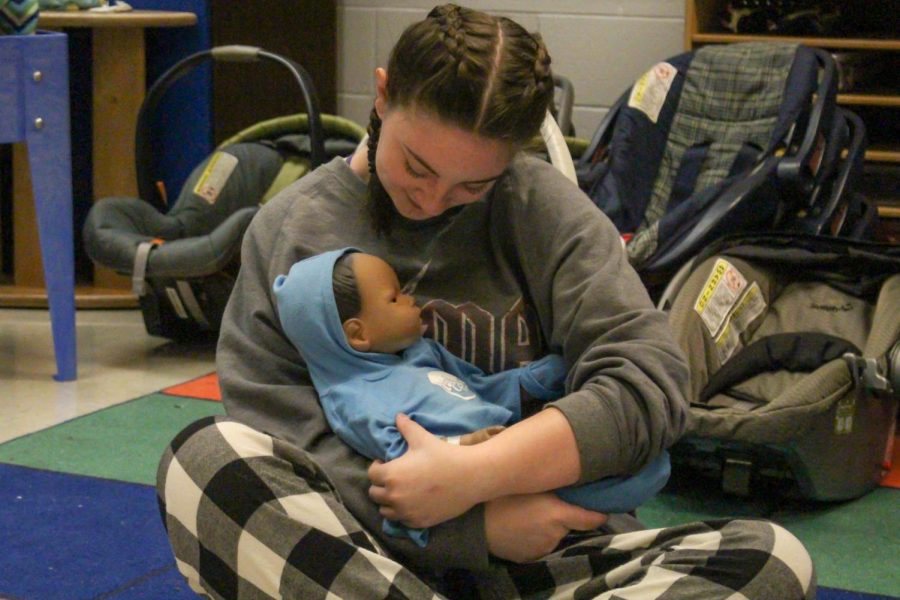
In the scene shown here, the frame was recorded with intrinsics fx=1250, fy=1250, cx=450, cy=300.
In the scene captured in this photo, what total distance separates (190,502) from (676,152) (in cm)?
168

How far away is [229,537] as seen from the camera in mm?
1223

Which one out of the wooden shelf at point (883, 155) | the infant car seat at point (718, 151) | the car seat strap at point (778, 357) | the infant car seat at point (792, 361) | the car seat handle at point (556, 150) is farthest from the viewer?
the wooden shelf at point (883, 155)

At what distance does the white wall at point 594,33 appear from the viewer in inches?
137

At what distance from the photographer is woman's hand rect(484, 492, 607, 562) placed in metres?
1.24

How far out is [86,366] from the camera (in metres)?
2.88

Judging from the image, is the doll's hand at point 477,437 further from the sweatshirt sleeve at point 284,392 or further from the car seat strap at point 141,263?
the car seat strap at point 141,263

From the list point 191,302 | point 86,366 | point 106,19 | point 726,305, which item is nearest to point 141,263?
point 191,302

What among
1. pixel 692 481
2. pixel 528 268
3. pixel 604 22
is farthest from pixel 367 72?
pixel 528 268

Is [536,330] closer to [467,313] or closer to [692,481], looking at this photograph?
[467,313]

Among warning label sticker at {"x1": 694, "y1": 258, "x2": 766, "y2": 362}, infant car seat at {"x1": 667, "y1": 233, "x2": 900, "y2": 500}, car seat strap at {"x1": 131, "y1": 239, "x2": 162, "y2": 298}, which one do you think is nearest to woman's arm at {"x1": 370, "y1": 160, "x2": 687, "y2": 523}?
infant car seat at {"x1": 667, "y1": 233, "x2": 900, "y2": 500}

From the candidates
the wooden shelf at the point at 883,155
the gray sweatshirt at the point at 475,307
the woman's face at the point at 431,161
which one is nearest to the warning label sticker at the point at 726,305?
the wooden shelf at the point at 883,155

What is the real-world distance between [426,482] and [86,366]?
74.3 inches

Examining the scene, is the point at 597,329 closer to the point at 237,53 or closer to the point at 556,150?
the point at 556,150

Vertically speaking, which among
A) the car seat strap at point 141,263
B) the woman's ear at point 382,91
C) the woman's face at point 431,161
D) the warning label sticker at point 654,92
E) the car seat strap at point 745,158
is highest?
the woman's ear at point 382,91
